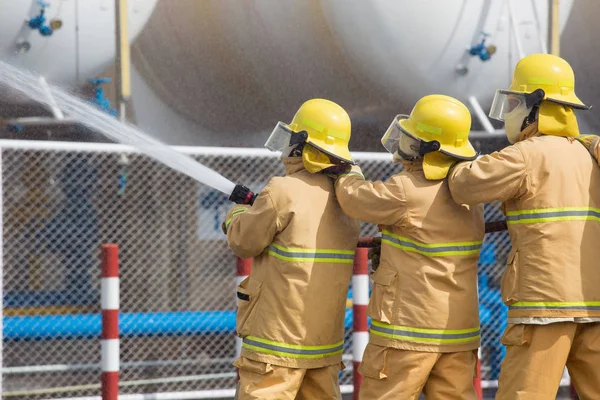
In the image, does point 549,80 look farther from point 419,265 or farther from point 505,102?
point 419,265

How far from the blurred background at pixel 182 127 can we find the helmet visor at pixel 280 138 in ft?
8.37

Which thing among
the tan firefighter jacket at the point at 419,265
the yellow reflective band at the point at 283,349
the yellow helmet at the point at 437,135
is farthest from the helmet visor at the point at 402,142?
the yellow reflective band at the point at 283,349

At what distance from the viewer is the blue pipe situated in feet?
20.7

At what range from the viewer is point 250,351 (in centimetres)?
373

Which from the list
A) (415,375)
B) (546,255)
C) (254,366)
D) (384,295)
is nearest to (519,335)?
(546,255)

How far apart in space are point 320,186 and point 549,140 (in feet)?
2.94

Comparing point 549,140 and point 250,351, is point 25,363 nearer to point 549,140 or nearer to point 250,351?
point 250,351

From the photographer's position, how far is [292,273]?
3723 mm

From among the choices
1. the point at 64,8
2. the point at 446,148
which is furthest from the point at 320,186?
the point at 64,8

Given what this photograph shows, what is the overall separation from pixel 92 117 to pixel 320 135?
7.42 ft

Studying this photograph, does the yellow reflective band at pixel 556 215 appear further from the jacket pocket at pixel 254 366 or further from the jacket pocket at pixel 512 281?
the jacket pocket at pixel 254 366

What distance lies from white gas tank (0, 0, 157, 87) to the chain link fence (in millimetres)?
598

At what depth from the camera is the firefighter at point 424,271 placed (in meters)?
3.64

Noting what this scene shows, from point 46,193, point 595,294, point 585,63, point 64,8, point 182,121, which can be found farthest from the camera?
point 585,63
